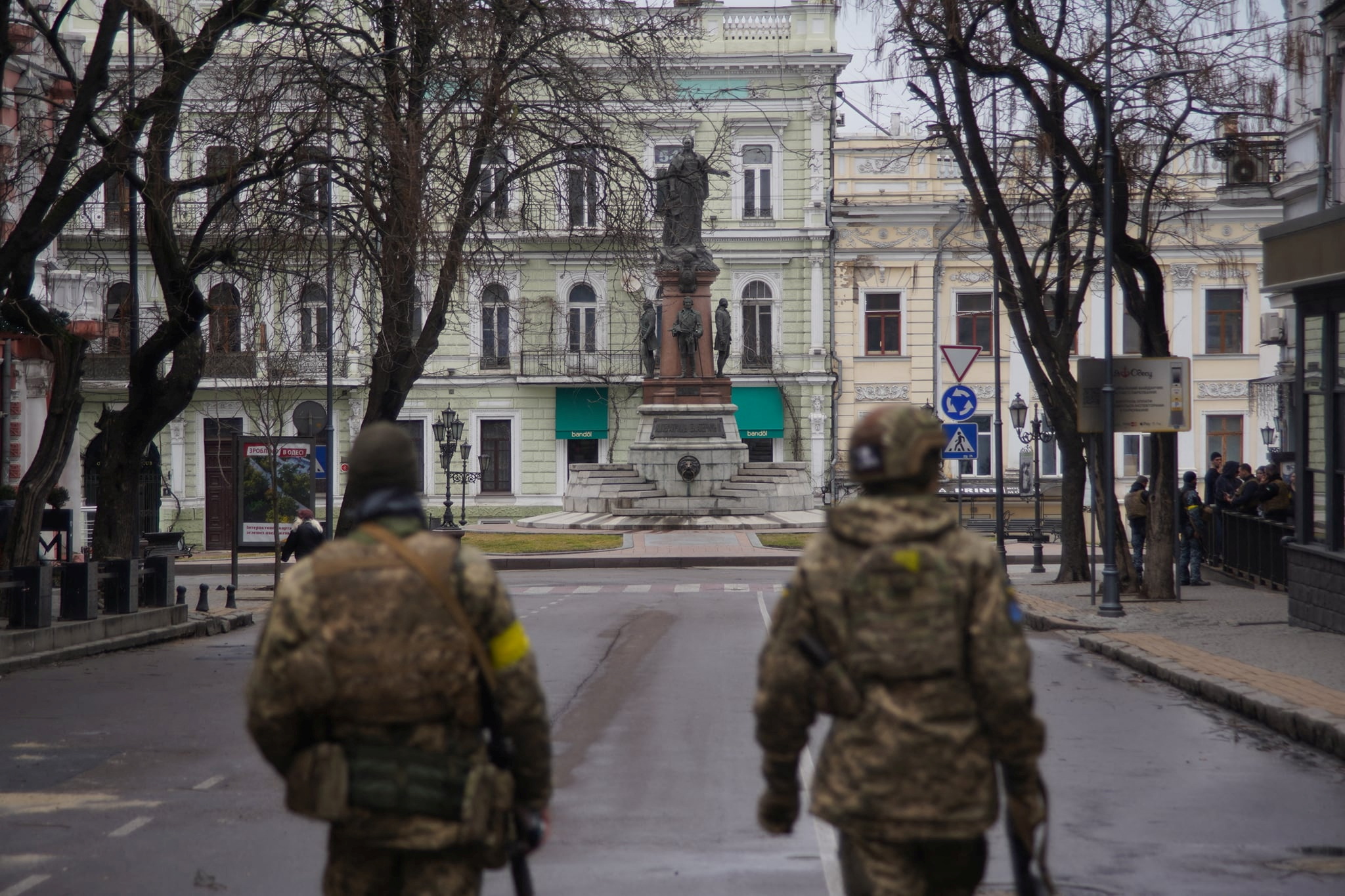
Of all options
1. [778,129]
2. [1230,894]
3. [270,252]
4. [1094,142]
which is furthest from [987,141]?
[778,129]

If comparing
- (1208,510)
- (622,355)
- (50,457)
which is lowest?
(1208,510)

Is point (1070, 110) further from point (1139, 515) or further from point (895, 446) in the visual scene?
point (895, 446)

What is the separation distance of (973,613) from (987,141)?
79.3 feet

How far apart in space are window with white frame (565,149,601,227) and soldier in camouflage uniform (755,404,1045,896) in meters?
15.6

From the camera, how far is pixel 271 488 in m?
26.1

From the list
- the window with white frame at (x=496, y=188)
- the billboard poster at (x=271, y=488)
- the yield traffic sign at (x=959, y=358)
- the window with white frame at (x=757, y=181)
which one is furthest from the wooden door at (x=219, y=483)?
the window with white frame at (x=757, y=181)

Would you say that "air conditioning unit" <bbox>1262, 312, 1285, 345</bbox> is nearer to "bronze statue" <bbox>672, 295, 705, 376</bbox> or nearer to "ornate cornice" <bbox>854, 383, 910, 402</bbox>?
"bronze statue" <bbox>672, 295, 705, 376</bbox>

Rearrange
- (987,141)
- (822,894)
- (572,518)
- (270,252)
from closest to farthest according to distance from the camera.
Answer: (822,894) < (270,252) < (987,141) < (572,518)

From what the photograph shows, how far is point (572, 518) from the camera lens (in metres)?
41.3

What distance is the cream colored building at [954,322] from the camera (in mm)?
55125

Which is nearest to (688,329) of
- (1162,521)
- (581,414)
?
(581,414)

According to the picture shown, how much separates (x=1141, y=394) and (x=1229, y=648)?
5.25 metres

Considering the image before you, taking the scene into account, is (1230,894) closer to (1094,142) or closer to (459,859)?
(459,859)

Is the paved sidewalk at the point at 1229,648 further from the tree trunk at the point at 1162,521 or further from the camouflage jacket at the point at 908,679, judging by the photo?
the camouflage jacket at the point at 908,679
